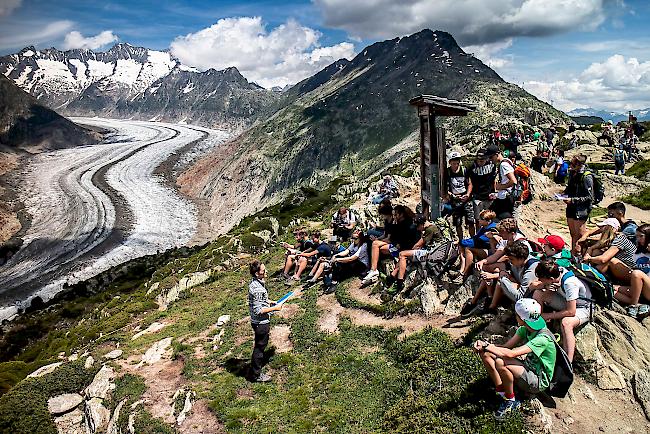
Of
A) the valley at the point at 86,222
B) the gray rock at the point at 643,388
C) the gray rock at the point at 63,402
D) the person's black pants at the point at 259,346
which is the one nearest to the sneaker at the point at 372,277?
the person's black pants at the point at 259,346

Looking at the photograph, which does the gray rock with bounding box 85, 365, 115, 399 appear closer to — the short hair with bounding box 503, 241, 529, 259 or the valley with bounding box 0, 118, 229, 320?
the short hair with bounding box 503, 241, 529, 259

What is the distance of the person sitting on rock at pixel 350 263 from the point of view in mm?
16172

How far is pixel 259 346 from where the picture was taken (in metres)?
11.9

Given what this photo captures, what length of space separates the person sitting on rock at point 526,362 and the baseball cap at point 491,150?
648 centimetres

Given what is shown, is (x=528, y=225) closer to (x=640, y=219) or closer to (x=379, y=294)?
(x=640, y=219)

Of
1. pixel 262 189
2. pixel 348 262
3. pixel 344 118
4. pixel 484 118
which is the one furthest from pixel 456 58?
pixel 348 262

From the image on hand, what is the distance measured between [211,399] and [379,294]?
19.4 ft

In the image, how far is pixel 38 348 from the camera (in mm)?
34188

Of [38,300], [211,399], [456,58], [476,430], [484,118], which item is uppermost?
[456,58]

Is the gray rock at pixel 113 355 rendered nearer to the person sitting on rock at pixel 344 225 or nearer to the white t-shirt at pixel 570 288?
the person sitting on rock at pixel 344 225

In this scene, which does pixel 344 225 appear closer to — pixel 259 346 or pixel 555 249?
pixel 259 346

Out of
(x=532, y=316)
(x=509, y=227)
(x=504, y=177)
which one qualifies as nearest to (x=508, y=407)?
(x=532, y=316)

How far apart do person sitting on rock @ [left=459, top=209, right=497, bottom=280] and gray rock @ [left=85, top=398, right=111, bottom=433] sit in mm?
11397

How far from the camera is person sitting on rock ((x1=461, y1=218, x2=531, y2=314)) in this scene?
1014 centimetres
